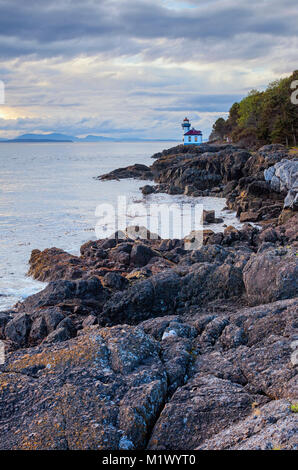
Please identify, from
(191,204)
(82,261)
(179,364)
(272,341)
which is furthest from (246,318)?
(191,204)

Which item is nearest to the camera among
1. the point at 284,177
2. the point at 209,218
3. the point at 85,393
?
the point at 85,393

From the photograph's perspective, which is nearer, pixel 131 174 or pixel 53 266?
pixel 53 266

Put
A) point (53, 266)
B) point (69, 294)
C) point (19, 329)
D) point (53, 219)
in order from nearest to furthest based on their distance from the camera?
point (19, 329) < point (69, 294) < point (53, 266) < point (53, 219)

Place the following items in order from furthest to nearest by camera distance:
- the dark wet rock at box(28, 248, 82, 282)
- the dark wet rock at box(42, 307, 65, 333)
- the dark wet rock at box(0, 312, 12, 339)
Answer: the dark wet rock at box(28, 248, 82, 282)
the dark wet rock at box(0, 312, 12, 339)
the dark wet rock at box(42, 307, 65, 333)

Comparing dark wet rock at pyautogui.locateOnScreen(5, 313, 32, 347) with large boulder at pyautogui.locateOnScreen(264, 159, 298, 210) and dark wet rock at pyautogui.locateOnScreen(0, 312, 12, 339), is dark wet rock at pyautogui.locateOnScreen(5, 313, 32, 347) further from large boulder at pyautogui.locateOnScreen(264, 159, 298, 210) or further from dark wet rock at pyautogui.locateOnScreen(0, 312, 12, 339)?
large boulder at pyautogui.locateOnScreen(264, 159, 298, 210)

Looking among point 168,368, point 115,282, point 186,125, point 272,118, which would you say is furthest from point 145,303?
point 186,125

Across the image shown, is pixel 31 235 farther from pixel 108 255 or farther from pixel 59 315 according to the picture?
pixel 59 315

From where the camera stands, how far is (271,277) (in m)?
9.50

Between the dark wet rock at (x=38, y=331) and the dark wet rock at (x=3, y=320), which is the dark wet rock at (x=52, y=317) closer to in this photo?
the dark wet rock at (x=38, y=331)

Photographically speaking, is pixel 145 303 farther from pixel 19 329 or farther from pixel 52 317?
pixel 19 329

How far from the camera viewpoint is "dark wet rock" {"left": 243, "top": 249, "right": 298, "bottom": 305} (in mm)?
9062

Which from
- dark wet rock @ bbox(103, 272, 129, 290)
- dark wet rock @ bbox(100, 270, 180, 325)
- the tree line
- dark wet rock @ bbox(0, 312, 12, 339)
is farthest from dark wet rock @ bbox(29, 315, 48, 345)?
the tree line

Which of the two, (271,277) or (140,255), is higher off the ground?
(271,277)
